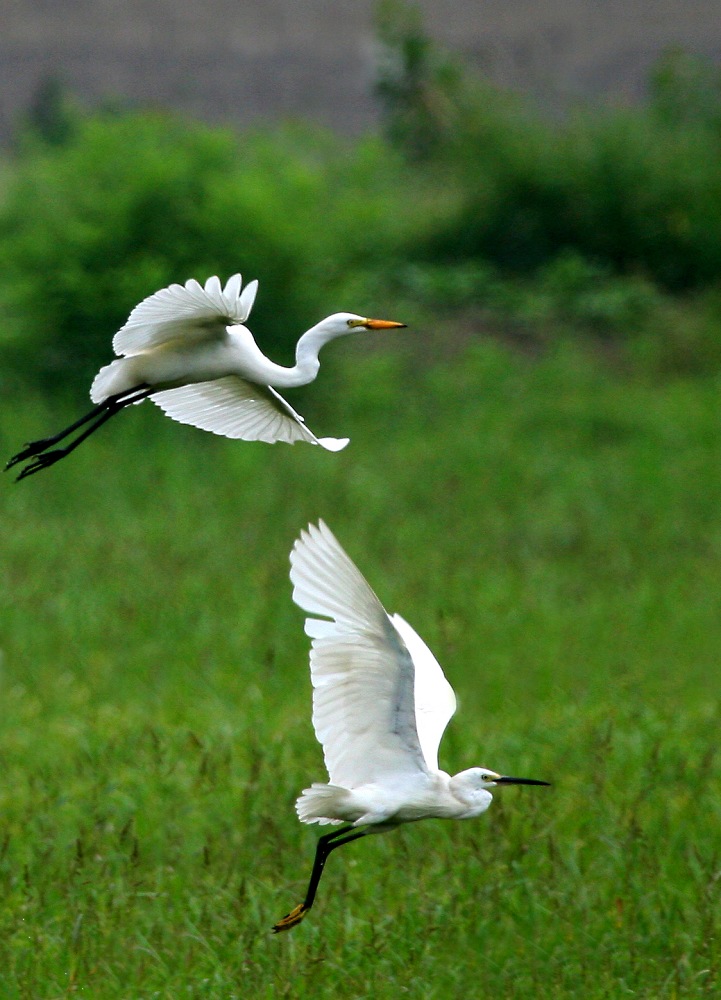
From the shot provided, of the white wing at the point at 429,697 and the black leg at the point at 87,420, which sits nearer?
the black leg at the point at 87,420

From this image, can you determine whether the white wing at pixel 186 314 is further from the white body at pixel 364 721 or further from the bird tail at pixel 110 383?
the white body at pixel 364 721

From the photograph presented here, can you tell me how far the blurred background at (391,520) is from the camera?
465cm

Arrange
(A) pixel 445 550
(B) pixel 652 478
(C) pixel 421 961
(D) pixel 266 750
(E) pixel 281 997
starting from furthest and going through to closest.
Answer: (B) pixel 652 478 < (A) pixel 445 550 < (D) pixel 266 750 < (C) pixel 421 961 < (E) pixel 281 997

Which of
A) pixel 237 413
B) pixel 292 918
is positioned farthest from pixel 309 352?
pixel 292 918

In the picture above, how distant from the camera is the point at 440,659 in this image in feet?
23.6

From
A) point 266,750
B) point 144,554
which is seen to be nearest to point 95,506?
point 144,554

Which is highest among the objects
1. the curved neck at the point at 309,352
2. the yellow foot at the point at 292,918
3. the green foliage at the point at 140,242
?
the green foliage at the point at 140,242

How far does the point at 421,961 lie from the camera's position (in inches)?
173

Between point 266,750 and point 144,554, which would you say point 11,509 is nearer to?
point 144,554

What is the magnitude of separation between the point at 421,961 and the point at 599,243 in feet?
37.7

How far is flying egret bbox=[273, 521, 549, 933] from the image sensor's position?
3.35 meters

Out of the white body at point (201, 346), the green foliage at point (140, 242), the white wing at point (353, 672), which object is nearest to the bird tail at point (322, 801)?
the white wing at point (353, 672)

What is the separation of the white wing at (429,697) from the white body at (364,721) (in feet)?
0.48

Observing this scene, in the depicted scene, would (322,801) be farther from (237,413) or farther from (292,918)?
(237,413)
